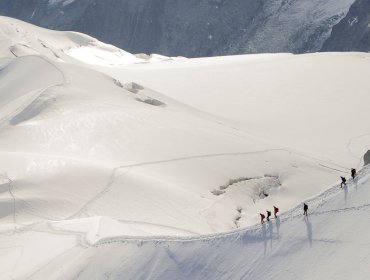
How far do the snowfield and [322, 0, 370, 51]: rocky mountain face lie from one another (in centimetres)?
9303

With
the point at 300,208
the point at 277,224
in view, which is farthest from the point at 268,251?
the point at 300,208

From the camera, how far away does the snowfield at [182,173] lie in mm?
22391

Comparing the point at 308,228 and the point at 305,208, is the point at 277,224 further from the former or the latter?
the point at 308,228

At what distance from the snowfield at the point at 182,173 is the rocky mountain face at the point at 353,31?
9303cm

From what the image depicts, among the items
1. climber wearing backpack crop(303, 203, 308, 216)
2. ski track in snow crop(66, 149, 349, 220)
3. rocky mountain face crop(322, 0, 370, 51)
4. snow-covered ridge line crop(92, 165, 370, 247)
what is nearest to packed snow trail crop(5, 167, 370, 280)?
snow-covered ridge line crop(92, 165, 370, 247)

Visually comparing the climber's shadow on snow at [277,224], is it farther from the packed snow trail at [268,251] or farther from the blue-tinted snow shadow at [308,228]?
the blue-tinted snow shadow at [308,228]

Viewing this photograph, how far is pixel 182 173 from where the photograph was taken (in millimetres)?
41625

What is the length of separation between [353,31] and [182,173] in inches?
5784

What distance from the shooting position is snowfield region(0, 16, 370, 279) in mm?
22391

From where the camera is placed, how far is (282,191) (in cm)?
4088

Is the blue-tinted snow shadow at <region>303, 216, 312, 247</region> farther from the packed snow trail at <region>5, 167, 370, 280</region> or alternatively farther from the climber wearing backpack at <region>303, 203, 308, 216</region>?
the climber wearing backpack at <region>303, 203, 308, 216</region>

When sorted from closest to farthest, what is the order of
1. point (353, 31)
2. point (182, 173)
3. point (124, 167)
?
point (124, 167) < point (182, 173) < point (353, 31)

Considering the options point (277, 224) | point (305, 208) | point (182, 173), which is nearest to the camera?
point (305, 208)

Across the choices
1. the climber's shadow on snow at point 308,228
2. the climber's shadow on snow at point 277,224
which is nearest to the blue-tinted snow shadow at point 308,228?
the climber's shadow on snow at point 308,228
